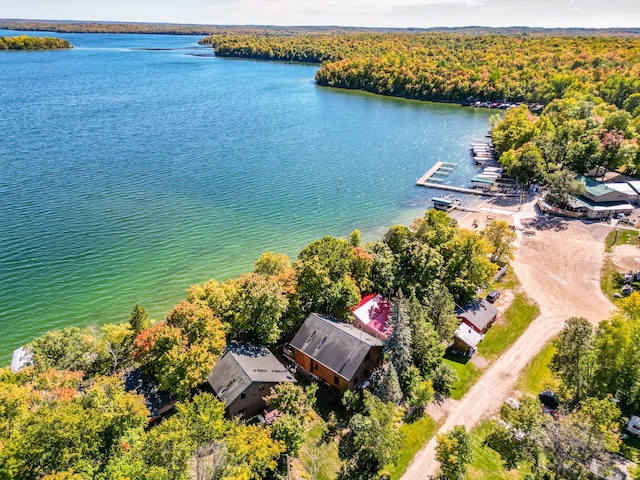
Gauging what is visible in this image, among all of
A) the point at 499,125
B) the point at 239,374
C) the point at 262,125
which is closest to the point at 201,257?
the point at 239,374

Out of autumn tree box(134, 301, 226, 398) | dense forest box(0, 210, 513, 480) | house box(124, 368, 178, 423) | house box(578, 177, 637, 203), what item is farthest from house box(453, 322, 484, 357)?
house box(578, 177, 637, 203)

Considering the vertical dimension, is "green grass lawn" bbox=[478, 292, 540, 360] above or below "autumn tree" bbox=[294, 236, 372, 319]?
below

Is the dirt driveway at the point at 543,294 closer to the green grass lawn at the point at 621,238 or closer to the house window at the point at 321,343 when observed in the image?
the green grass lawn at the point at 621,238

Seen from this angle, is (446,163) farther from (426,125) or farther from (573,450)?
(573,450)

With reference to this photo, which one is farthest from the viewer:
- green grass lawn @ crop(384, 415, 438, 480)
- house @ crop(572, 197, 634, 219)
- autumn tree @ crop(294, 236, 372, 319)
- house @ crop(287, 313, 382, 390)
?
house @ crop(572, 197, 634, 219)

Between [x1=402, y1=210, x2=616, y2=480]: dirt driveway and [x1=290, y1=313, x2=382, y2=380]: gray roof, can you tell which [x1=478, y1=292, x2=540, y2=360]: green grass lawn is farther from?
[x1=290, y1=313, x2=382, y2=380]: gray roof

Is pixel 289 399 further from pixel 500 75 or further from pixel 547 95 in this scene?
pixel 500 75
